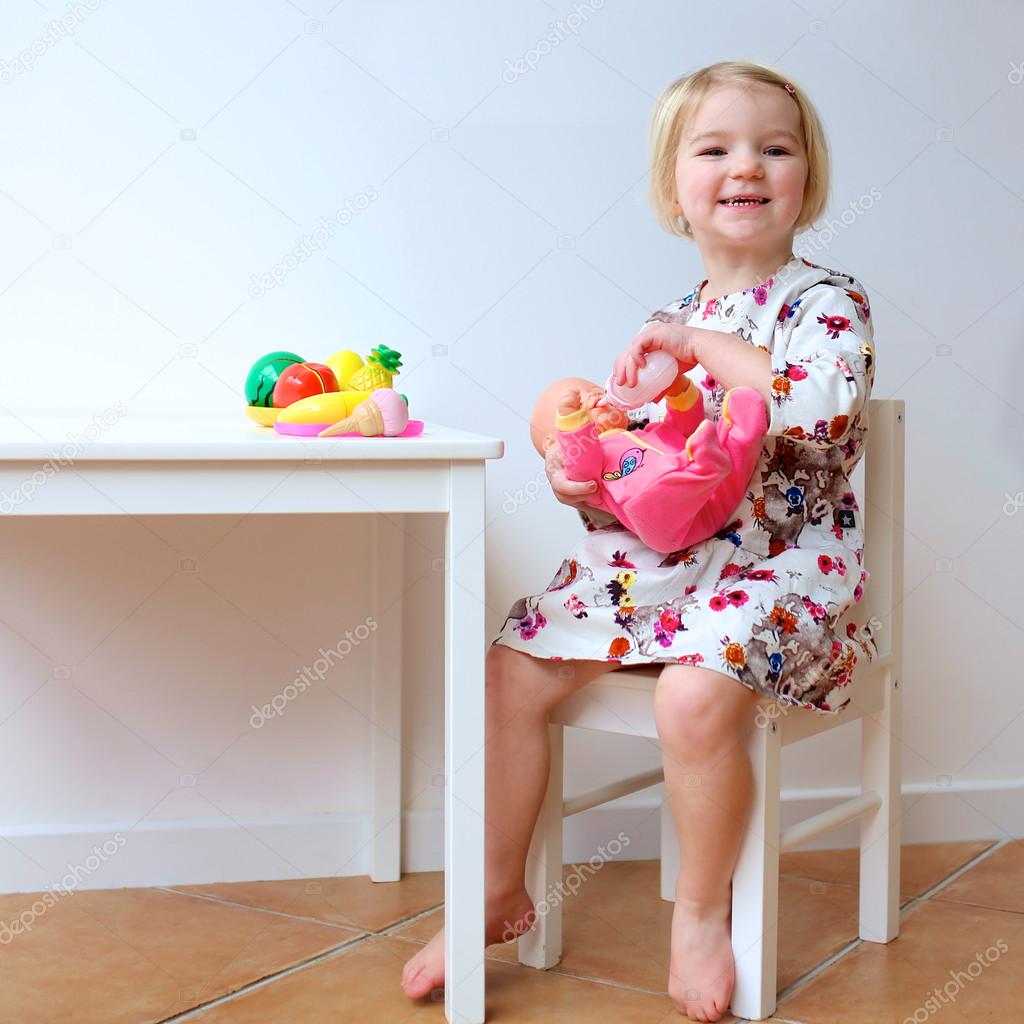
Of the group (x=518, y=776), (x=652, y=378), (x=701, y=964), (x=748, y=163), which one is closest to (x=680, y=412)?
(x=652, y=378)

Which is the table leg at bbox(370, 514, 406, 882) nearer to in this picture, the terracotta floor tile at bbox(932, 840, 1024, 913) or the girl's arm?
the girl's arm

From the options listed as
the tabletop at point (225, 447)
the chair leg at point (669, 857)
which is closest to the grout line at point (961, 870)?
the chair leg at point (669, 857)

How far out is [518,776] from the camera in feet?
4.05

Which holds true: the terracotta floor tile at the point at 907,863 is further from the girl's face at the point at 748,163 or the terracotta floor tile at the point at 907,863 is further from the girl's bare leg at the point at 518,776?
the girl's face at the point at 748,163

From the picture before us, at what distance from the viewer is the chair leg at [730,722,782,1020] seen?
3.77 ft

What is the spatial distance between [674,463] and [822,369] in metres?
0.16

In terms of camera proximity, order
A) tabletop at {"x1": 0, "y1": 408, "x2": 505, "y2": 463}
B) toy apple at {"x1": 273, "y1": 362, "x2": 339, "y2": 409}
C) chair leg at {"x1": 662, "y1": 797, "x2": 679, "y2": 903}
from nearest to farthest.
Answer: tabletop at {"x1": 0, "y1": 408, "x2": 505, "y2": 463}
toy apple at {"x1": 273, "y1": 362, "x2": 339, "y2": 409}
chair leg at {"x1": 662, "y1": 797, "x2": 679, "y2": 903}

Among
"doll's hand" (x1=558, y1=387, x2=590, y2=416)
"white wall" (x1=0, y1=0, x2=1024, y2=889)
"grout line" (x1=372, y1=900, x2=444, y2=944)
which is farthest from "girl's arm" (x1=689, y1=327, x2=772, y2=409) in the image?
"grout line" (x1=372, y1=900, x2=444, y2=944)

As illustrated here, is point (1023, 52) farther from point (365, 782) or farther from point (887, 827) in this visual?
point (365, 782)

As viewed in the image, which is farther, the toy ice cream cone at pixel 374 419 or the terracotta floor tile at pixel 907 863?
the terracotta floor tile at pixel 907 863

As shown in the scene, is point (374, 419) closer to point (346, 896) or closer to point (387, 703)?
point (387, 703)

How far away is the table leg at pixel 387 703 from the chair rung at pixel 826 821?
52cm

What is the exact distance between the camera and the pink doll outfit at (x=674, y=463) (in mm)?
1112

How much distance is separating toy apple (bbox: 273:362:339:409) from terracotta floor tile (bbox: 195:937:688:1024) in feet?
1.87
